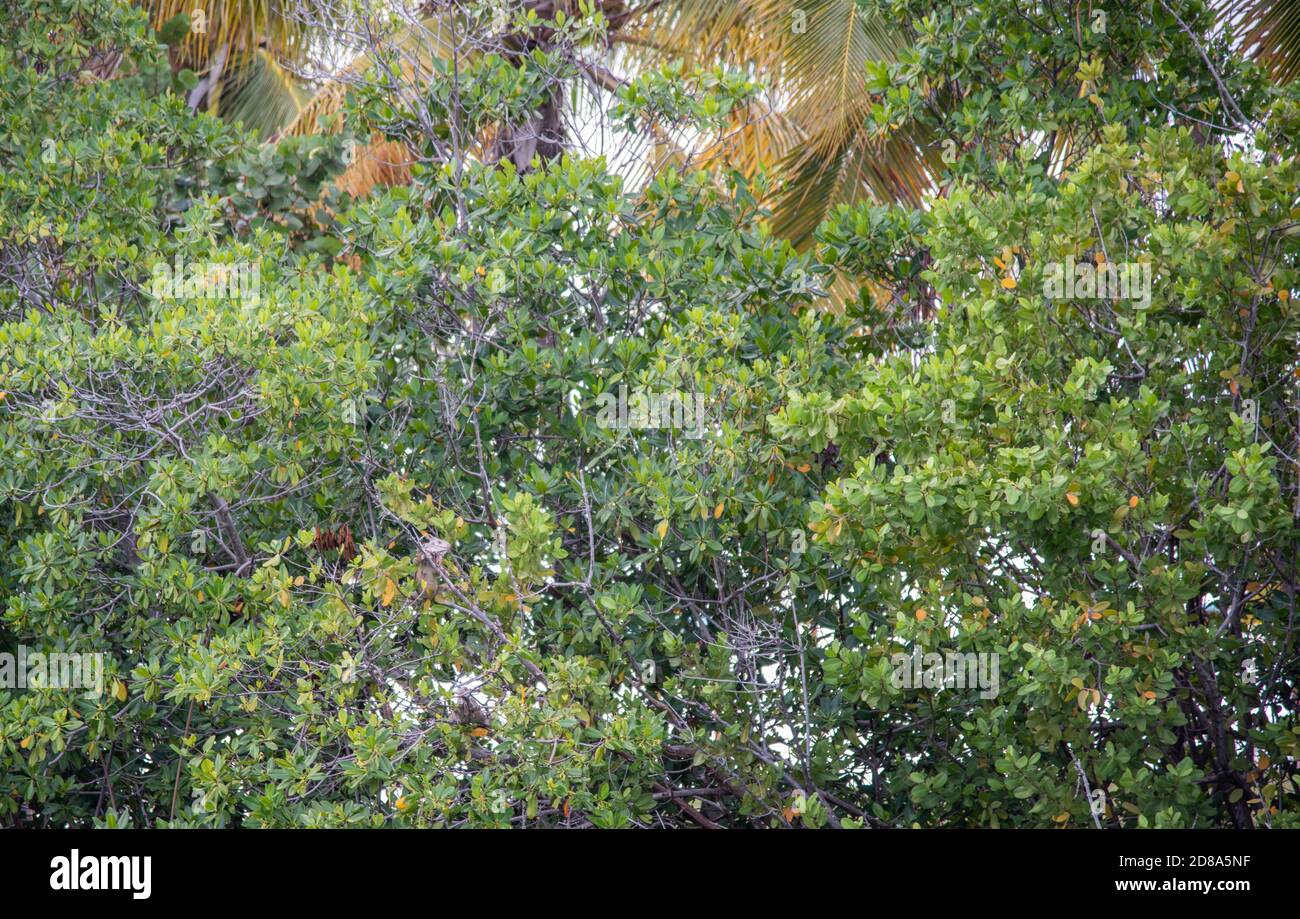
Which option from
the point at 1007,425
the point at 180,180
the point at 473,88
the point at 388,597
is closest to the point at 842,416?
the point at 1007,425

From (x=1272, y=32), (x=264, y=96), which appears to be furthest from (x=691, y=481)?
(x=264, y=96)

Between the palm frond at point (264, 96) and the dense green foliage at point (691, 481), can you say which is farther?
the palm frond at point (264, 96)

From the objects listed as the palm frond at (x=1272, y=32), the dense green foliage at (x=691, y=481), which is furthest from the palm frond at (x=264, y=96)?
the palm frond at (x=1272, y=32)

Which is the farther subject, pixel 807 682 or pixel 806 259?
pixel 806 259

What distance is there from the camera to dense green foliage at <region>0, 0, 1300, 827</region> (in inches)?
214

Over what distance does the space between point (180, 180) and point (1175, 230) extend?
20.0ft

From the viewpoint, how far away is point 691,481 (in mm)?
6000

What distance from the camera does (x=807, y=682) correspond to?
631 cm

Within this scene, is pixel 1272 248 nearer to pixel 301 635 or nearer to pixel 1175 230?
pixel 1175 230

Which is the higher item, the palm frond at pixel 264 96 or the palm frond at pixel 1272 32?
the palm frond at pixel 264 96

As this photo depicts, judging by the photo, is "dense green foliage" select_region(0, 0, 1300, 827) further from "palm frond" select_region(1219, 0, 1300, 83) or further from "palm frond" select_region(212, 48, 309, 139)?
"palm frond" select_region(212, 48, 309, 139)

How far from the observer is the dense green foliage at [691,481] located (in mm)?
5438

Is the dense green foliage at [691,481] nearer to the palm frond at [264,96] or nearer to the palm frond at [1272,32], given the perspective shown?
the palm frond at [1272,32]

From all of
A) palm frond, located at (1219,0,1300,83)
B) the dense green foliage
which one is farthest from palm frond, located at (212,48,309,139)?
palm frond, located at (1219,0,1300,83)
